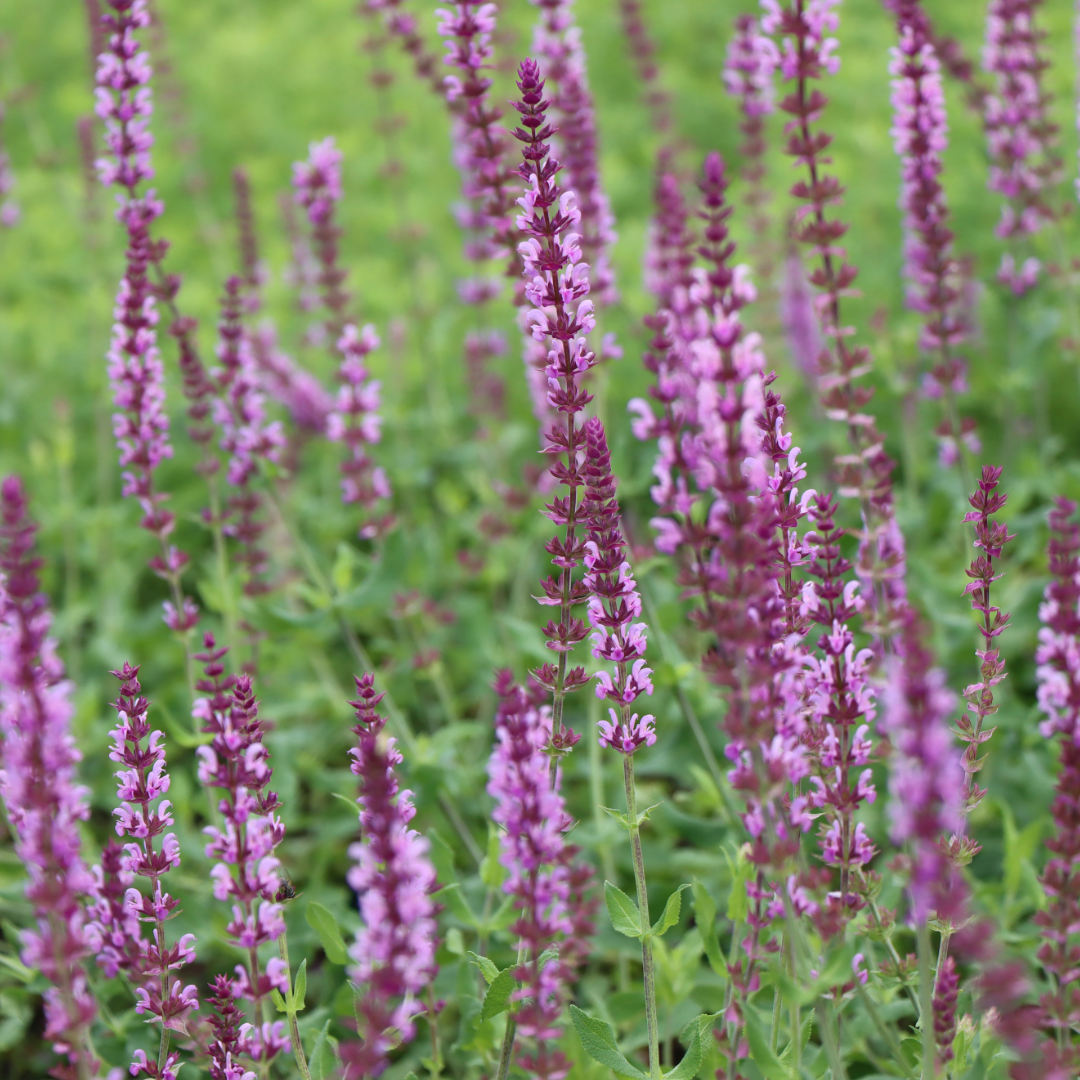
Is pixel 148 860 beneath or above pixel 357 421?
beneath

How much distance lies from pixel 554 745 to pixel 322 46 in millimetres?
9113

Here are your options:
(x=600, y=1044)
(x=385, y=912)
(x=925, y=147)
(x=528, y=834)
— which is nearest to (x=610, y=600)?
(x=528, y=834)

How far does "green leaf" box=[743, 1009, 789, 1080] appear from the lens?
214 centimetres

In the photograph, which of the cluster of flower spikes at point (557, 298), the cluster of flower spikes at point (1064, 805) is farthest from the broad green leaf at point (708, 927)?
the cluster of flower spikes at point (1064, 805)

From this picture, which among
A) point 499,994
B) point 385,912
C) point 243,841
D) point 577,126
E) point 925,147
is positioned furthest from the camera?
point 577,126

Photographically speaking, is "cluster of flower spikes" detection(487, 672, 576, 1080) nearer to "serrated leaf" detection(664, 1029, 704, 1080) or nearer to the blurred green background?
"serrated leaf" detection(664, 1029, 704, 1080)

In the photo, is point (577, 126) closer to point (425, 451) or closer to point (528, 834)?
point (425, 451)

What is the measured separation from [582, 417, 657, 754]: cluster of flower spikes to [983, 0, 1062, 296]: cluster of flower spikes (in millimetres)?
2950

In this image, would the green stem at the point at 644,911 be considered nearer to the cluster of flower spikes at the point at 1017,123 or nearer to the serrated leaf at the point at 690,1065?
the serrated leaf at the point at 690,1065

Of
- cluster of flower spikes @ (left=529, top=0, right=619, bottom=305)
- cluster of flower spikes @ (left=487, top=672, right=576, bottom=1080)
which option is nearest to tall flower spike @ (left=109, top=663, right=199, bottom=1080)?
cluster of flower spikes @ (left=487, top=672, right=576, bottom=1080)

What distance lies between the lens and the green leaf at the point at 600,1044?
245cm

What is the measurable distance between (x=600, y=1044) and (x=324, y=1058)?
0.61 meters

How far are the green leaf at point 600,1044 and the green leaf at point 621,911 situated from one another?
0.19 m

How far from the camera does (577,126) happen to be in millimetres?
3873
